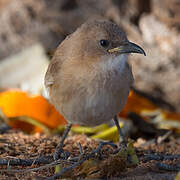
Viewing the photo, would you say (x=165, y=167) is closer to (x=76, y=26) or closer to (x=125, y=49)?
(x=125, y=49)

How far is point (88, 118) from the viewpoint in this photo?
12.3 ft

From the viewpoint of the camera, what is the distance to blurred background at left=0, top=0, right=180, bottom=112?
5859mm

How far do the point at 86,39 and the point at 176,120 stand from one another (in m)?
2.79

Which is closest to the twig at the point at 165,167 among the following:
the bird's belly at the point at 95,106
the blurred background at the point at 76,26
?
the bird's belly at the point at 95,106

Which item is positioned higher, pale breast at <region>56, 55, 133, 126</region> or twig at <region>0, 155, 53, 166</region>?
pale breast at <region>56, 55, 133, 126</region>

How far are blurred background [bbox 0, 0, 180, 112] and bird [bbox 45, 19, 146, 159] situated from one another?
7.21 feet

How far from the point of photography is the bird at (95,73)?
349 centimetres

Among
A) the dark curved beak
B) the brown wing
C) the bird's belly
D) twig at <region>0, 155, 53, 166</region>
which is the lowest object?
twig at <region>0, 155, 53, 166</region>

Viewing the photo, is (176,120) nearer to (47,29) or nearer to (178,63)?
(178,63)

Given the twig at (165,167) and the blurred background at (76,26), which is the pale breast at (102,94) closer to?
the twig at (165,167)

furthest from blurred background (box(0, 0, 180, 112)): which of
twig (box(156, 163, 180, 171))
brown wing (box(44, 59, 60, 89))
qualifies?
twig (box(156, 163, 180, 171))

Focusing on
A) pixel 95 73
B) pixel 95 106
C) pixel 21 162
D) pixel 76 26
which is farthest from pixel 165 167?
pixel 76 26

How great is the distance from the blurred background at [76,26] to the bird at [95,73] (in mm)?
2198

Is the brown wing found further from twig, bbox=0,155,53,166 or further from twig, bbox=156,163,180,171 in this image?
twig, bbox=156,163,180,171
